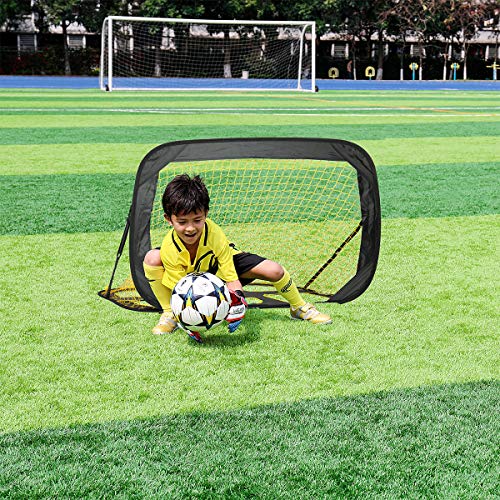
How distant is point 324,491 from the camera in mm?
2234

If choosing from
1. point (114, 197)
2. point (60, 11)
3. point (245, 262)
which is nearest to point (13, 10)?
point (60, 11)

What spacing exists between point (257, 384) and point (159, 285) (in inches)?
36.6

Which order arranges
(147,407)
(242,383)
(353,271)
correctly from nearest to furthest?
(147,407), (242,383), (353,271)

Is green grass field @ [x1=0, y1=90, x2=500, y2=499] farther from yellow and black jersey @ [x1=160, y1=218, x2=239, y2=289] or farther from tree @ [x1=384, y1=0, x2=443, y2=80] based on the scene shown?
tree @ [x1=384, y1=0, x2=443, y2=80]

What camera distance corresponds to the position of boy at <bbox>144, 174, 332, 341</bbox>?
3.36 m

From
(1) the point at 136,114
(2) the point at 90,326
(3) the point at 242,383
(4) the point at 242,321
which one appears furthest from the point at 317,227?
(1) the point at 136,114

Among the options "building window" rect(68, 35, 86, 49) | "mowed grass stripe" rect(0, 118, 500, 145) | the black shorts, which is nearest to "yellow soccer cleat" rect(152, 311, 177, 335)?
the black shorts

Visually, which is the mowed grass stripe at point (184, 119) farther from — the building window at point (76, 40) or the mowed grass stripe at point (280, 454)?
the building window at point (76, 40)

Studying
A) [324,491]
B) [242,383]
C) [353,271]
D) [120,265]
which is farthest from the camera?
[120,265]

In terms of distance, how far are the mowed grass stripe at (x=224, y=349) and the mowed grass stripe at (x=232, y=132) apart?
729cm

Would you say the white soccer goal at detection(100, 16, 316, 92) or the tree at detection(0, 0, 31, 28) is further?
the tree at detection(0, 0, 31, 28)

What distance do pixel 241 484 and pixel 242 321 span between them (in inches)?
60.7

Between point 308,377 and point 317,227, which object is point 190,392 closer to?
point 308,377

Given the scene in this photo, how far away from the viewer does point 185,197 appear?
3.31 metres
